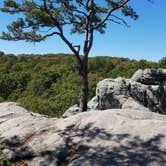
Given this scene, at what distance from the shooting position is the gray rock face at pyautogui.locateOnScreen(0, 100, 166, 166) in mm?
8750

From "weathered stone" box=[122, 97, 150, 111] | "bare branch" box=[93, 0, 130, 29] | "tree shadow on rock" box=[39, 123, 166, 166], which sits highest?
"bare branch" box=[93, 0, 130, 29]

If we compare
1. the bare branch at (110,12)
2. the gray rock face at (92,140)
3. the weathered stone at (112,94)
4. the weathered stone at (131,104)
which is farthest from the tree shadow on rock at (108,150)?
the weathered stone at (112,94)

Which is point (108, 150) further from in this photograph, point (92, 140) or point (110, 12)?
point (110, 12)

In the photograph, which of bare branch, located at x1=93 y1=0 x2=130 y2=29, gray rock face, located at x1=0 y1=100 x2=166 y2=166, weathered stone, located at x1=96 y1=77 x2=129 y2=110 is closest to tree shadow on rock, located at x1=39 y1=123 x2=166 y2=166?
gray rock face, located at x1=0 y1=100 x2=166 y2=166

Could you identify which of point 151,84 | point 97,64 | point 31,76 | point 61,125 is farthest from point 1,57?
point 61,125

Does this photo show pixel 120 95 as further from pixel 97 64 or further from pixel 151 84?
pixel 97 64

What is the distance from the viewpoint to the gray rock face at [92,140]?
8750mm

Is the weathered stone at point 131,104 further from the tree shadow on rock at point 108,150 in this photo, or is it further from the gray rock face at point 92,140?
the tree shadow on rock at point 108,150

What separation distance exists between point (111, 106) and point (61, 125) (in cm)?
1643

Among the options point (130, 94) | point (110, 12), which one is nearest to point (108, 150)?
point (110, 12)

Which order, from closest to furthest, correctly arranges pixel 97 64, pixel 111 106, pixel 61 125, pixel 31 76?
pixel 61 125 → pixel 111 106 → pixel 31 76 → pixel 97 64

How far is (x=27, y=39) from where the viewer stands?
2234 centimetres

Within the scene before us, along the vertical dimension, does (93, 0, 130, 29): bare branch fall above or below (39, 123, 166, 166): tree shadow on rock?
above

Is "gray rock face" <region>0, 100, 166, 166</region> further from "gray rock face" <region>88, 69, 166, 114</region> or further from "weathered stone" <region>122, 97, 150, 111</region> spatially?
"gray rock face" <region>88, 69, 166, 114</region>
